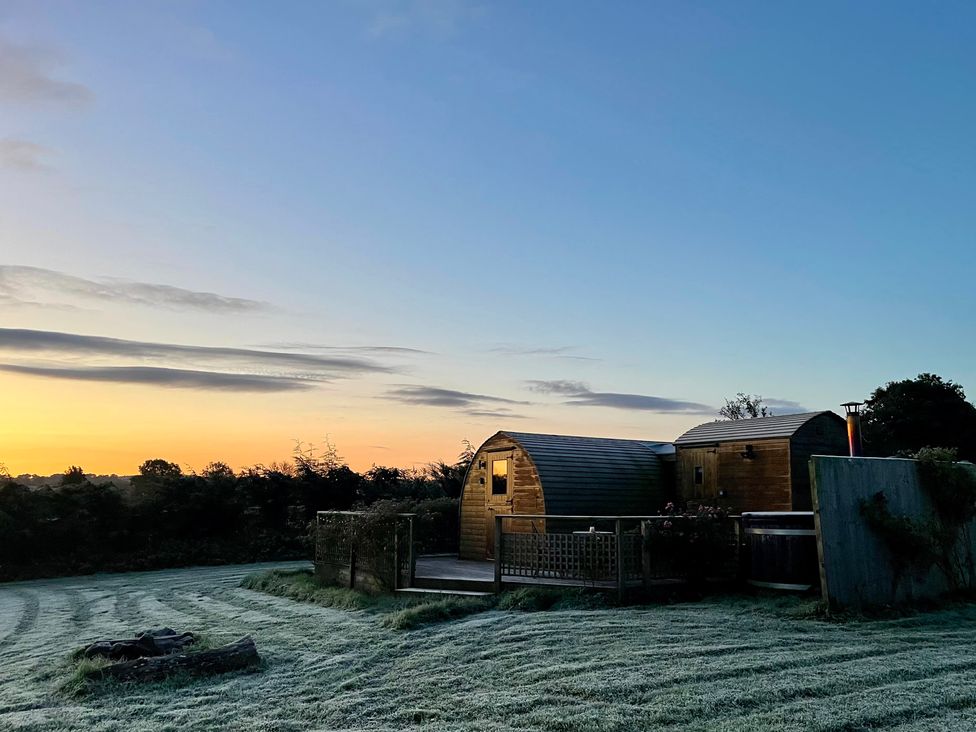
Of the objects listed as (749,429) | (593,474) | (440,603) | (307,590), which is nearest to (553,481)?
(593,474)

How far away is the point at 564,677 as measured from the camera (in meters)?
7.39

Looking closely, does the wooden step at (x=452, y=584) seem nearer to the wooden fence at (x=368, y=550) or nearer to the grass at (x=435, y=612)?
the wooden fence at (x=368, y=550)

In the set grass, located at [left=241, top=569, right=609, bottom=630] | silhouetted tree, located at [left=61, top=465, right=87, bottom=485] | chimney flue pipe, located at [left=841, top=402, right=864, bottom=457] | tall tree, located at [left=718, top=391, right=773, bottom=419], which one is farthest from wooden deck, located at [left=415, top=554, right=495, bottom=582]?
tall tree, located at [left=718, top=391, right=773, bottom=419]

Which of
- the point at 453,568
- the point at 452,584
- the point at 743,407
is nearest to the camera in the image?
the point at 452,584

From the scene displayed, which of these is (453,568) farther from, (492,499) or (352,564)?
(492,499)

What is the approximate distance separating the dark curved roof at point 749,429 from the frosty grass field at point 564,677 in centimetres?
629

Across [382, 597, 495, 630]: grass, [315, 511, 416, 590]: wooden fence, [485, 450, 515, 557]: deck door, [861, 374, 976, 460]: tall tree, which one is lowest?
[382, 597, 495, 630]: grass

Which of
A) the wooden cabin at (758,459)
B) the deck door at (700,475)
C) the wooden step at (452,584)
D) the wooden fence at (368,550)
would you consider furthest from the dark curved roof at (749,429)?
the wooden fence at (368,550)

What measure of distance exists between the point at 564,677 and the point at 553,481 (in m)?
9.55

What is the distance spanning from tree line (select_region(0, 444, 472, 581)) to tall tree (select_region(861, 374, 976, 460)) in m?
19.8

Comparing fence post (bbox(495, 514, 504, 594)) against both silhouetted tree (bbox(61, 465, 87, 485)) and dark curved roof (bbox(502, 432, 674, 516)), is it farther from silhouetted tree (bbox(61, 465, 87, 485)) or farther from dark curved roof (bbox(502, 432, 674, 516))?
silhouetted tree (bbox(61, 465, 87, 485))

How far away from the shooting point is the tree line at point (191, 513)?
22.2m

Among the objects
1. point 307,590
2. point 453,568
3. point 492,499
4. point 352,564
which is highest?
point 492,499

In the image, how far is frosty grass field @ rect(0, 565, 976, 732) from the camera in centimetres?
624
